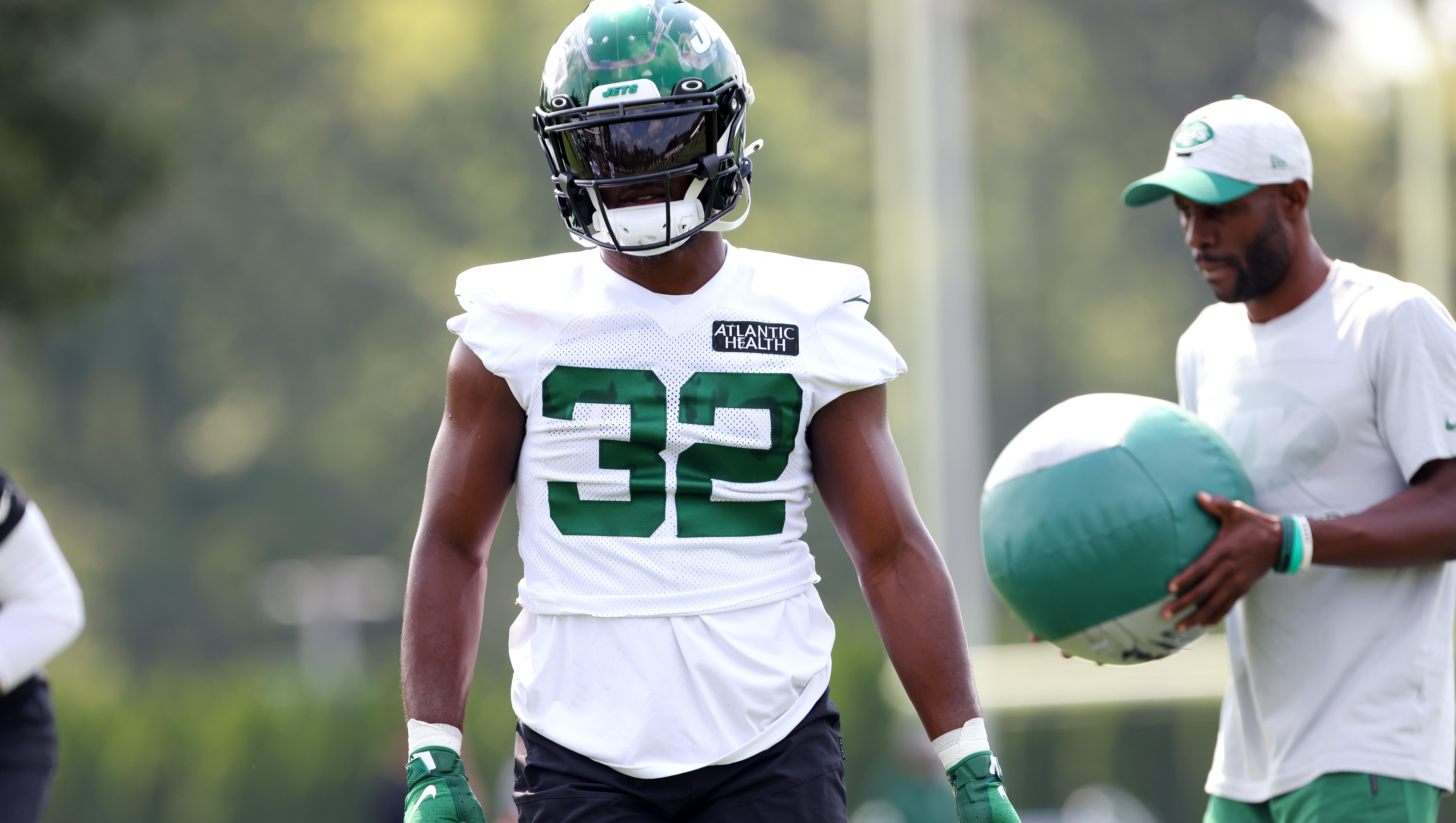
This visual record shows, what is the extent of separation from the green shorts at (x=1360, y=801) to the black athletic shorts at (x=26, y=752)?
303 cm

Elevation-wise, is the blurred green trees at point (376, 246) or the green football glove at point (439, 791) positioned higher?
the blurred green trees at point (376, 246)

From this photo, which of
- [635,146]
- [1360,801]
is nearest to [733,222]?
[635,146]

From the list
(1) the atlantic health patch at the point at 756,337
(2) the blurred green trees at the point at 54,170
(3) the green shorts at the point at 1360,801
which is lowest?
(3) the green shorts at the point at 1360,801

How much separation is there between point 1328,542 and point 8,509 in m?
3.25

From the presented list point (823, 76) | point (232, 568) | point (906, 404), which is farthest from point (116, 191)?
point (823, 76)

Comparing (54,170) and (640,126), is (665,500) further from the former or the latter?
(54,170)

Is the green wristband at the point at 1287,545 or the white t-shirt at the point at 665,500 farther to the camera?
the green wristband at the point at 1287,545

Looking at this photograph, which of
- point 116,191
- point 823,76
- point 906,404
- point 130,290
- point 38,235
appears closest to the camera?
point 38,235

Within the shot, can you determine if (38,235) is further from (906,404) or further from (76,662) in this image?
(76,662)

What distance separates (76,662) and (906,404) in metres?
18.5

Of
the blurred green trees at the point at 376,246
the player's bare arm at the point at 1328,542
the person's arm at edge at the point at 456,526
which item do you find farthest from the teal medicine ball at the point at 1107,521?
the blurred green trees at the point at 376,246

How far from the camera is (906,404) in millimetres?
19281

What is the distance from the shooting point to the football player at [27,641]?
441 cm

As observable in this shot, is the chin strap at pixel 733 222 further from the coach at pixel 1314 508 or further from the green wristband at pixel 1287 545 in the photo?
the green wristband at pixel 1287 545
